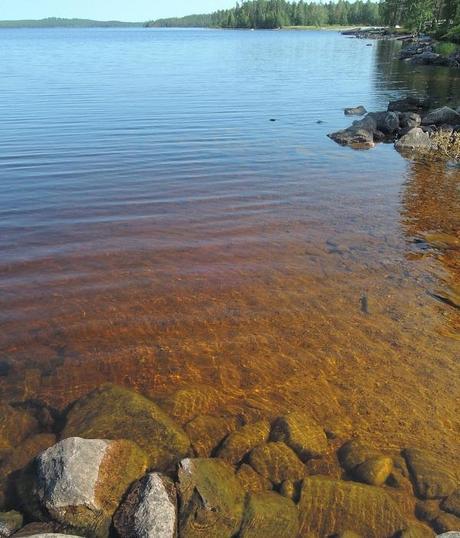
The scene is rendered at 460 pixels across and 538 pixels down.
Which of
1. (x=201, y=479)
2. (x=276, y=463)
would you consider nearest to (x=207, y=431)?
(x=276, y=463)

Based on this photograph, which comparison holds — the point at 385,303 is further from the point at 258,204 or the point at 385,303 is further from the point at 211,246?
the point at 258,204

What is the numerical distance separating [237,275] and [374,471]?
6396mm

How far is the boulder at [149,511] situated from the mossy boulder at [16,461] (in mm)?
→ 1629

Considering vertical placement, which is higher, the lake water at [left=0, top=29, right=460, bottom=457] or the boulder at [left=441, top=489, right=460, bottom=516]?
the lake water at [left=0, top=29, right=460, bottom=457]

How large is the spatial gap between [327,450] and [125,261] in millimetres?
7719

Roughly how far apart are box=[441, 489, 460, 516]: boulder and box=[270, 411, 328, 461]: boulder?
176 centimetres

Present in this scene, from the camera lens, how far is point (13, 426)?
7754mm

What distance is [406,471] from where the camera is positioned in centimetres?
715

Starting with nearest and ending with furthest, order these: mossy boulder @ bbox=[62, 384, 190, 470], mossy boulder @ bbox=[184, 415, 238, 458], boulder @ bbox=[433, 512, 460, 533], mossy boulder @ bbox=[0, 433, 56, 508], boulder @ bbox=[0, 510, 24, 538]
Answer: boulder @ bbox=[0, 510, 24, 538]
boulder @ bbox=[433, 512, 460, 533]
mossy boulder @ bbox=[0, 433, 56, 508]
mossy boulder @ bbox=[62, 384, 190, 470]
mossy boulder @ bbox=[184, 415, 238, 458]

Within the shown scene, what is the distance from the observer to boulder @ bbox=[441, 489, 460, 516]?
6.54 m

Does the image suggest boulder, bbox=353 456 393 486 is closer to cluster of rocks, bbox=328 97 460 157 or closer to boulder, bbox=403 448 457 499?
boulder, bbox=403 448 457 499

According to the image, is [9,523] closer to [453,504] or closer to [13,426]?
[13,426]

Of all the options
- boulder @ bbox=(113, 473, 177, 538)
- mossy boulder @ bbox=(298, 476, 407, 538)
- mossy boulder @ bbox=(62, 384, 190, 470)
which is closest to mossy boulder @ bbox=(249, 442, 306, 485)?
mossy boulder @ bbox=(298, 476, 407, 538)

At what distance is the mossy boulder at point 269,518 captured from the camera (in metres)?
6.09
